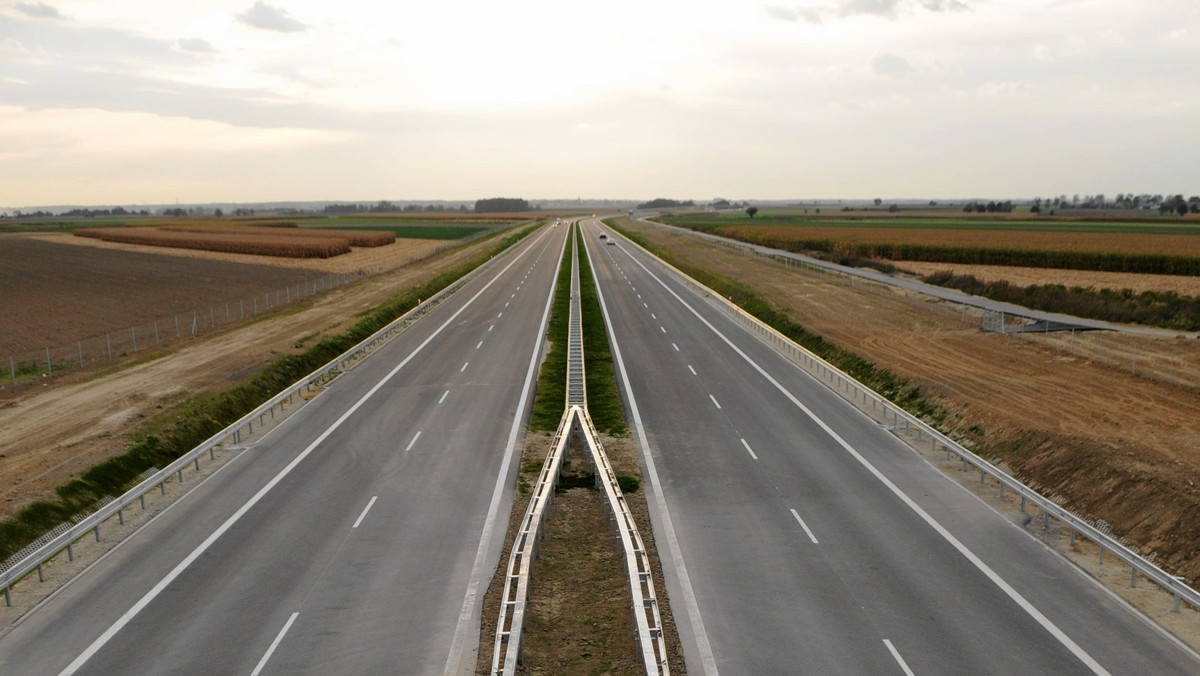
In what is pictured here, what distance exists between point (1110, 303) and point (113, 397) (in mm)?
56321

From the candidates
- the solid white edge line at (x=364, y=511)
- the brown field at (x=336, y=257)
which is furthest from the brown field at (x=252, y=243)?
the solid white edge line at (x=364, y=511)

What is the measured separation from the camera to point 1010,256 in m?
88.2

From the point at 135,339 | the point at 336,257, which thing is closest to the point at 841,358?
the point at 135,339

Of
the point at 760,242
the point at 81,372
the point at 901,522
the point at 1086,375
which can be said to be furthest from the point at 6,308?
the point at 760,242

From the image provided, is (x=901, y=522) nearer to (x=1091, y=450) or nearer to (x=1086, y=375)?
(x=1091, y=450)

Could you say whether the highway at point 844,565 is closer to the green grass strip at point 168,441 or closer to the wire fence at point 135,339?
the green grass strip at point 168,441

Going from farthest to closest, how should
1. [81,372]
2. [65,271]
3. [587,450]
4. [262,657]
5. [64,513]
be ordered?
[65,271] → [81,372] → [587,450] → [64,513] → [262,657]

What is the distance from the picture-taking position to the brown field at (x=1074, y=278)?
65375 mm

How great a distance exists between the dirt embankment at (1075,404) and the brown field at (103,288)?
44.0m

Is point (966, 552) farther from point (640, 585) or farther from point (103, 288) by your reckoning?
point (103, 288)

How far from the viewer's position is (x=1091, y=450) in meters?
23.2

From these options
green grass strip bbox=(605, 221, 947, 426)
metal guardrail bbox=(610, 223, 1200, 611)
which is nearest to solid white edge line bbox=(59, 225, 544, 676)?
metal guardrail bbox=(610, 223, 1200, 611)

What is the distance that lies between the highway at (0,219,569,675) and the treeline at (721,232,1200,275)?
70425mm

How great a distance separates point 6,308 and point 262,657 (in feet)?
186
